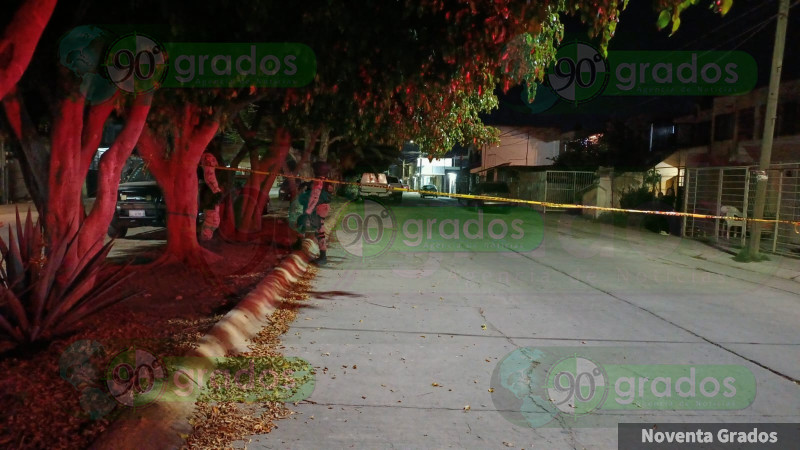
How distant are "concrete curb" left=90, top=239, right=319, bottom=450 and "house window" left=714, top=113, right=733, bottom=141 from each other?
1957 centimetres

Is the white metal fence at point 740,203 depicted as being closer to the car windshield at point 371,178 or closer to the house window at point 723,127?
the house window at point 723,127

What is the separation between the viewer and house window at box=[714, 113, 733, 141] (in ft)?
74.7

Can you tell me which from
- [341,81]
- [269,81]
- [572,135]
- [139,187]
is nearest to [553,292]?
[341,81]

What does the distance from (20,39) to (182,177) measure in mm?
4107

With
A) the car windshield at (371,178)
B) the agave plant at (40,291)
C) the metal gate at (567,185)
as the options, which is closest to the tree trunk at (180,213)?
the agave plant at (40,291)

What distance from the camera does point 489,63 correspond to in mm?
7164

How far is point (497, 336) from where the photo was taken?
645 cm

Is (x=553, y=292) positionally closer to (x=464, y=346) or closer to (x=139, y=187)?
(x=464, y=346)

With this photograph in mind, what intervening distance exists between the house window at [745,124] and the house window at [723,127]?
73 centimetres
